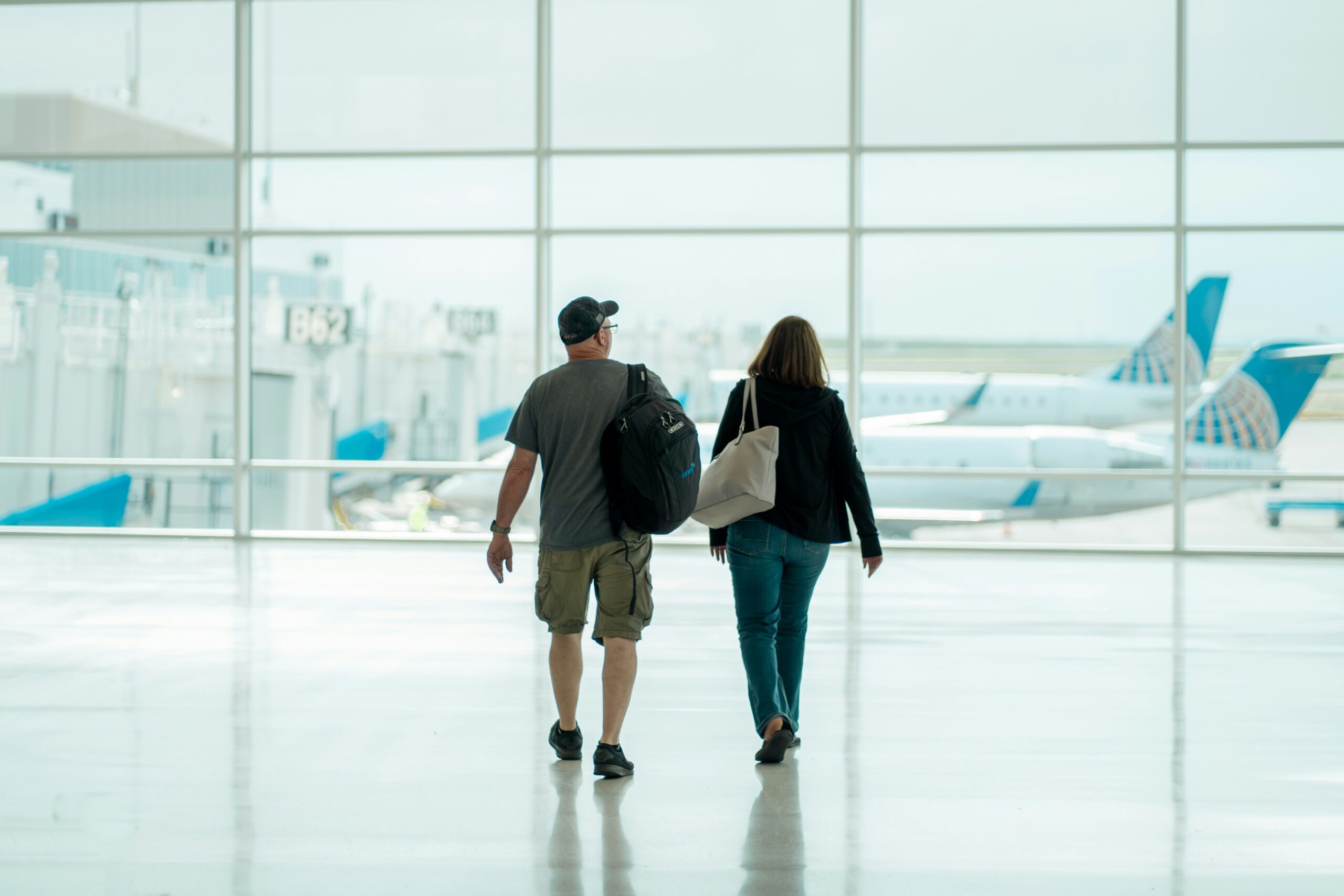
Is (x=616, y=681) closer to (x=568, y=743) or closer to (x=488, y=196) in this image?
(x=568, y=743)

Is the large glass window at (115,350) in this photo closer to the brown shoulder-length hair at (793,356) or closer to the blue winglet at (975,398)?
the brown shoulder-length hair at (793,356)

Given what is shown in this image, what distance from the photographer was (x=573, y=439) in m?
3.21

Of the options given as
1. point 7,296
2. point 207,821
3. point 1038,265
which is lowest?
point 207,821

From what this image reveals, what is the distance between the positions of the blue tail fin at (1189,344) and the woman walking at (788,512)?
602 centimetres

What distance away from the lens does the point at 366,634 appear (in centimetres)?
536

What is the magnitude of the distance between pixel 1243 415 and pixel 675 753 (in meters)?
11.9

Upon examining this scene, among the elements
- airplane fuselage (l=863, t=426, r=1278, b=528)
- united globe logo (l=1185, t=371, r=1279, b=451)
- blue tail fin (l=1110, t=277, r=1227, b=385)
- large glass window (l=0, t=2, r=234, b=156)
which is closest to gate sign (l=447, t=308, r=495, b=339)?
large glass window (l=0, t=2, r=234, b=156)

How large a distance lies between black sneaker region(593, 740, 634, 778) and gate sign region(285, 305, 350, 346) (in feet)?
26.7

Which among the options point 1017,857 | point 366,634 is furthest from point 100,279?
point 1017,857

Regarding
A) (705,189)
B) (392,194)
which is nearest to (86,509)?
(392,194)

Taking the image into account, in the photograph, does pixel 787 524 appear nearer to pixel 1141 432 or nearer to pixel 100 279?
pixel 100 279

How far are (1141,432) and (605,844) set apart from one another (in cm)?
1710

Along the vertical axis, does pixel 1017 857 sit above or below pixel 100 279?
below

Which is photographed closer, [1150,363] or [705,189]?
[705,189]
